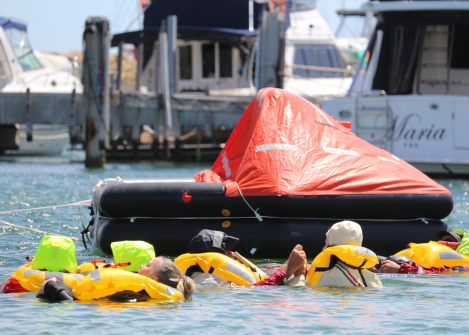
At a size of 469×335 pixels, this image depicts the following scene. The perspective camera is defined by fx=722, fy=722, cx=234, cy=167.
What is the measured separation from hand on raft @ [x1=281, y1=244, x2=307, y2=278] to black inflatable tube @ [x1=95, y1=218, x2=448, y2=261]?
1240 millimetres

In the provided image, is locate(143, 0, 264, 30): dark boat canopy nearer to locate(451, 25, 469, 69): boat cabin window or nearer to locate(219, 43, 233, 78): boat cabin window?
locate(219, 43, 233, 78): boat cabin window

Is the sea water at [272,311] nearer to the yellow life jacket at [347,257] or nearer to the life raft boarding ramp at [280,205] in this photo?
the yellow life jacket at [347,257]

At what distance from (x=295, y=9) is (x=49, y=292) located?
29.3 meters

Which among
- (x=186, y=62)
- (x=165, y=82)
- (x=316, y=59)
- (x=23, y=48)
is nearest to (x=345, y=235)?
(x=165, y=82)

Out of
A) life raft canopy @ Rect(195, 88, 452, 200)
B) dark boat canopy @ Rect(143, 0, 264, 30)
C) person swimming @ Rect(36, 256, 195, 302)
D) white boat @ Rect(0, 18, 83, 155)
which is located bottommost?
person swimming @ Rect(36, 256, 195, 302)

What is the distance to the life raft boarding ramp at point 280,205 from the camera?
7980 millimetres

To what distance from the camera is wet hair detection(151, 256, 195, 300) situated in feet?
19.4

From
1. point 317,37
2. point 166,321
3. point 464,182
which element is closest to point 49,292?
point 166,321

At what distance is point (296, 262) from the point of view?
6.56 m

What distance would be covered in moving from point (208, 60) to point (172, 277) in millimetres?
25592

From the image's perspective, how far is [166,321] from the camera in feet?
17.6

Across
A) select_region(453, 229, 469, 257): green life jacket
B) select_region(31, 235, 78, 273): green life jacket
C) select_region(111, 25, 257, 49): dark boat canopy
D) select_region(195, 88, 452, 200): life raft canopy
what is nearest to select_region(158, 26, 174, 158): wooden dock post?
select_region(111, 25, 257, 49): dark boat canopy

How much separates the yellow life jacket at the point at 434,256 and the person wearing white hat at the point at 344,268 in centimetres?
123

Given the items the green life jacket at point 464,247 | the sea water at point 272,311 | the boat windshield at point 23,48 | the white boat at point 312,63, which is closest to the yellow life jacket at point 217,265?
the sea water at point 272,311
